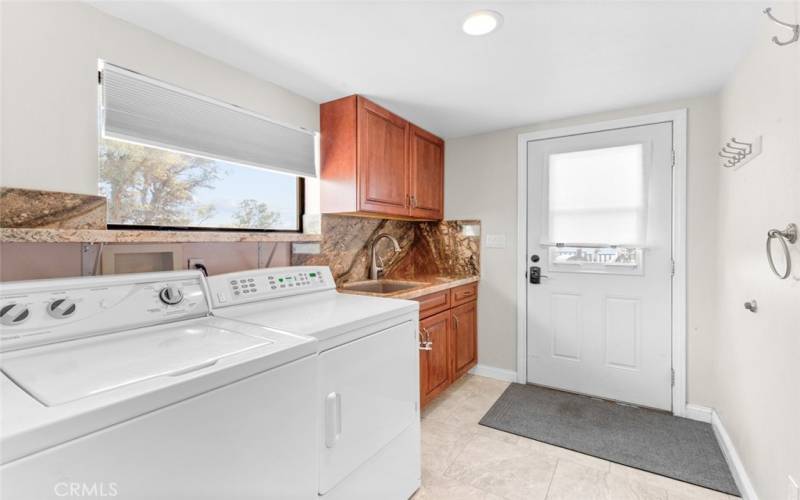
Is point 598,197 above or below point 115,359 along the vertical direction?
above

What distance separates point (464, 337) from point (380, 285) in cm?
83

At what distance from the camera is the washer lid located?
31.7 inches

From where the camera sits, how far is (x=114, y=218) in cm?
162

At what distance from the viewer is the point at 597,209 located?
2658mm

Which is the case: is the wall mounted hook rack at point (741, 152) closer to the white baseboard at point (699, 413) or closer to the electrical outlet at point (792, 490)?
the electrical outlet at point (792, 490)

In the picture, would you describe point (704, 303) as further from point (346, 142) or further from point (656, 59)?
point (346, 142)

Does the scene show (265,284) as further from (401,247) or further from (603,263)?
(603,263)

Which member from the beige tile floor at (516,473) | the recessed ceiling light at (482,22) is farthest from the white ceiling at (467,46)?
the beige tile floor at (516,473)

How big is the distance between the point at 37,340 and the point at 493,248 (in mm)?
2815

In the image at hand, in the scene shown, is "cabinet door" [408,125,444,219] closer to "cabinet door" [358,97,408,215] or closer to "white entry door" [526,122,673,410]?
"cabinet door" [358,97,408,215]

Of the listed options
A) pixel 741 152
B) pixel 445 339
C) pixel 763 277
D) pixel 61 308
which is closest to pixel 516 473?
pixel 445 339

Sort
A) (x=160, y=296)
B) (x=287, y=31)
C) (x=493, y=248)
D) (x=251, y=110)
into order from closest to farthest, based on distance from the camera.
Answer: (x=160, y=296) → (x=287, y=31) → (x=251, y=110) → (x=493, y=248)

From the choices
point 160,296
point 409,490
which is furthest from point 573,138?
point 160,296

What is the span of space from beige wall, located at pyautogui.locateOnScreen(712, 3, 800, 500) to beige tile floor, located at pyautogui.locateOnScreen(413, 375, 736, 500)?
0.47m
